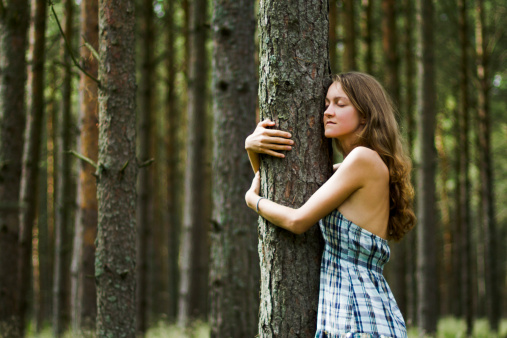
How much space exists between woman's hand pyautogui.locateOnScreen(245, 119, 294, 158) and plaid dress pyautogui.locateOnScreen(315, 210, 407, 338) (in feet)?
1.47

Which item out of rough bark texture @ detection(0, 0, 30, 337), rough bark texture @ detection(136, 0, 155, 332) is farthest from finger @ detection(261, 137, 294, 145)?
rough bark texture @ detection(136, 0, 155, 332)

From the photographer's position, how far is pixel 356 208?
2568mm

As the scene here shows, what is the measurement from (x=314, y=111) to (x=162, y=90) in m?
20.7

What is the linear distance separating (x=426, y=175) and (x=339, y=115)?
6.33 m

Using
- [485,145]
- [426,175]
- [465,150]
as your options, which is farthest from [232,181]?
[465,150]

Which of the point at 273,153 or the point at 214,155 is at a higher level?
the point at 214,155

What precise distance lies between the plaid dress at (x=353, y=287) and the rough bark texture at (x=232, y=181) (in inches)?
92.8

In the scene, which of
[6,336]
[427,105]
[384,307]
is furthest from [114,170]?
[427,105]

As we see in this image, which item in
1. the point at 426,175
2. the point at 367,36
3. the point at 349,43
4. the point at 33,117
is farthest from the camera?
the point at 367,36

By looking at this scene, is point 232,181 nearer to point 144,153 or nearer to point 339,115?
point 339,115

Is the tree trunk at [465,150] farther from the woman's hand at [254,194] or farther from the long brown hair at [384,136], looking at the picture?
the woman's hand at [254,194]

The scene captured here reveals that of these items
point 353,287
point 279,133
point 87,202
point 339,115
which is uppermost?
point 339,115

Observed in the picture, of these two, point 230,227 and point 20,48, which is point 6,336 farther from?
point 20,48

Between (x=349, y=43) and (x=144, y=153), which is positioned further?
(x=349, y=43)
